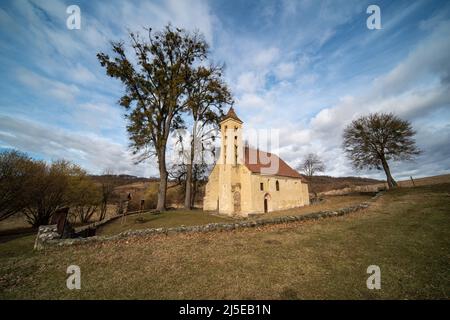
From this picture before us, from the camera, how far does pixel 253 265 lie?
6.28 meters

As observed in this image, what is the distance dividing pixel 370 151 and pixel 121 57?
34826 millimetres

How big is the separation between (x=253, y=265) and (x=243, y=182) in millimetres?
18653

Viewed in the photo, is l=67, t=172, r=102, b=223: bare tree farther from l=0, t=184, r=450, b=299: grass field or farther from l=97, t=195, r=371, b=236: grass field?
l=0, t=184, r=450, b=299: grass field

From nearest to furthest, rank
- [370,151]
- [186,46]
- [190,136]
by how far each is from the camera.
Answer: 1. [186,46]
2. [190,136]
3. [370,151]

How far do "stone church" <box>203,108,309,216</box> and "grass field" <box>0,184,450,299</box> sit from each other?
14.0 metres

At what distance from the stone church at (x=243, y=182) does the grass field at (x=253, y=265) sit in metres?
14.0

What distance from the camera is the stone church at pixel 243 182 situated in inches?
953

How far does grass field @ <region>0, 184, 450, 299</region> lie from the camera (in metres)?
4.84

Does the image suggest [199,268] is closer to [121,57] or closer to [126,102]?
[126,102]

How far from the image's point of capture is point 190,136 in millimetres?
24594

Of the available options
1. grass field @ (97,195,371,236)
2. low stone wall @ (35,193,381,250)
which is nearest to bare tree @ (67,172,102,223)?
grass field @ (97,195,371,236)

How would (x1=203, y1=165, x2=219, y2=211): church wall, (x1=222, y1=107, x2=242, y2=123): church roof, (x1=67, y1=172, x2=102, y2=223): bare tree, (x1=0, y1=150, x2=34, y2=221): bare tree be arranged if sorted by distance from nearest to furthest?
(x1=0, y1=150, x2=34, y2=221): bare tree < (x1=67, y1=172, x2=102, y2=223): bare tree < (x1=222, y1=107, x2=242, y2=123): church roof < (x1=203, y1=165, x2=219, y2=211): church wall

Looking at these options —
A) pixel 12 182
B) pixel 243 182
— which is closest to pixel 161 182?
pixel 243 182
